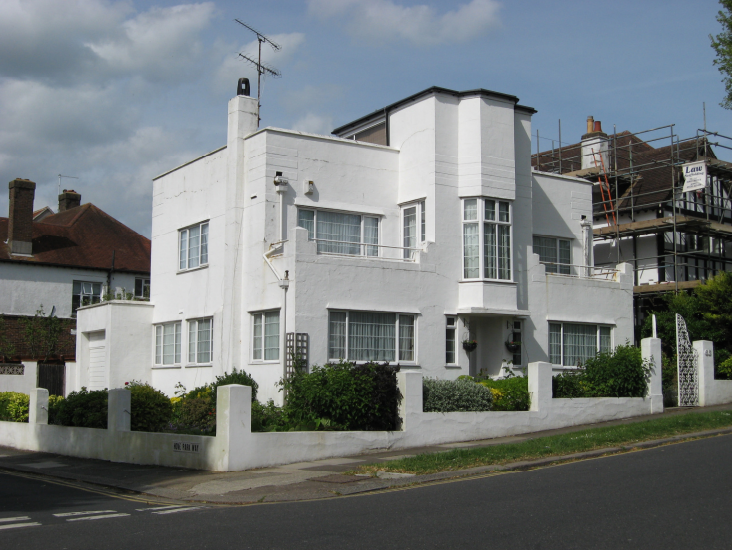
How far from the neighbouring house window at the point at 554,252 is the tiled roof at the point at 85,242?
23202mm

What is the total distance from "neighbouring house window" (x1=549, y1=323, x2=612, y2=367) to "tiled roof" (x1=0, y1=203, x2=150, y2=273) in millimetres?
24658

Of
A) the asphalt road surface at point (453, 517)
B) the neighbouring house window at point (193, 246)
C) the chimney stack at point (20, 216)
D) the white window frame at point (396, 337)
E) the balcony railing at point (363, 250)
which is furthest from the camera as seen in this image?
the chimney stack at point (20, 216)

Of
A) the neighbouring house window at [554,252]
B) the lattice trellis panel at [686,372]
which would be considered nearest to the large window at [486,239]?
the neighbouring house window at [554,252]

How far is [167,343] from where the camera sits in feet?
82.0

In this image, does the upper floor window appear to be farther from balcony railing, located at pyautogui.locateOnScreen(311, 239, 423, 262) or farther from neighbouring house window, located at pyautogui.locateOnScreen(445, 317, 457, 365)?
neighbouring house window, located at pyautogui.locateOnScreen(445, 317, 457, 365)

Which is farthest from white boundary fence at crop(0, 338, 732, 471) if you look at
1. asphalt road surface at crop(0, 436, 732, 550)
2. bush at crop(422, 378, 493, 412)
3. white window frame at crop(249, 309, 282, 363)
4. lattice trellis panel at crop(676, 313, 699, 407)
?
white window frame at crop(249, 309, 282, 363)

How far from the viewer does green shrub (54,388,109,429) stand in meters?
19.2

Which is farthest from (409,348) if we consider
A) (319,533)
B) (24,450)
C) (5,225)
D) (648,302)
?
(5,225)

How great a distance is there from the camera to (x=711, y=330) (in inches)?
1052

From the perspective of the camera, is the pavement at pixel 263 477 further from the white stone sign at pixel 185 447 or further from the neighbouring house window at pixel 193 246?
the neighbouring house window at pixel 193 246

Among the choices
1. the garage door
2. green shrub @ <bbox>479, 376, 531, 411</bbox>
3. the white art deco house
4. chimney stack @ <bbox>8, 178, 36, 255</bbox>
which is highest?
chimney stack @ <bbox>8, 178, 36, 255</bbox>

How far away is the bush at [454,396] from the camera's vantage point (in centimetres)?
1812

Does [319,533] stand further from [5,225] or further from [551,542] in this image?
[5,225]

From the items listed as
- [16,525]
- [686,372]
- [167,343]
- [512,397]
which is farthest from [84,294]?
[16,525]
